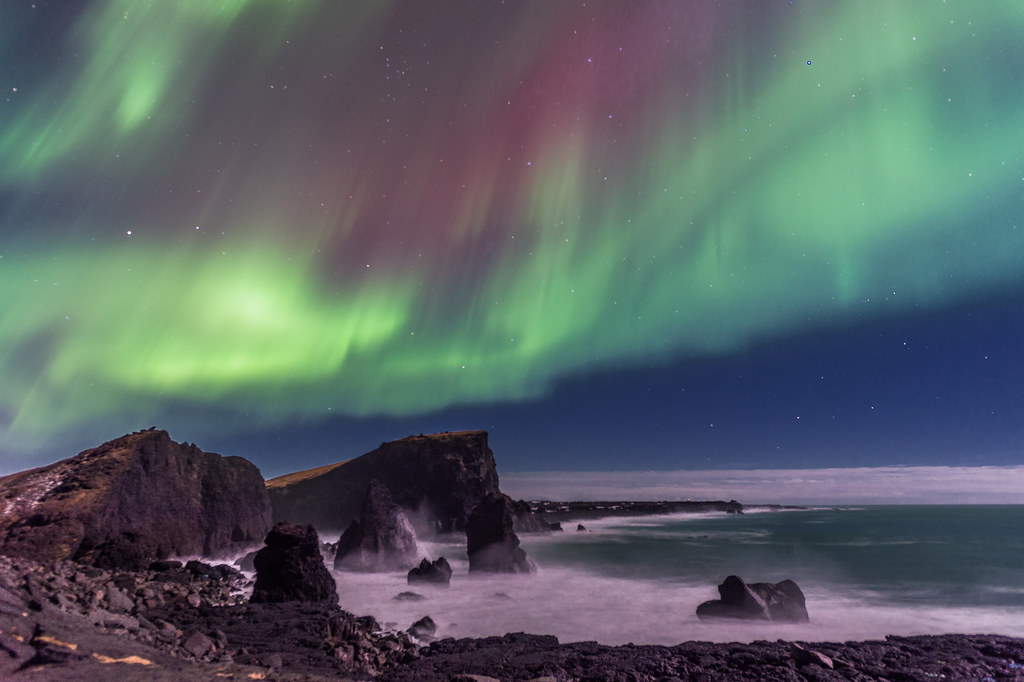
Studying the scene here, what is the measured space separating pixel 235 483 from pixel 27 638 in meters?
36.2

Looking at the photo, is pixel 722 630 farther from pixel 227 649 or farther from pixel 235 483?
pixel 235 483

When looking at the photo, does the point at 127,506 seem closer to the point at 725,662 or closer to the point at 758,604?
the point at 725,662

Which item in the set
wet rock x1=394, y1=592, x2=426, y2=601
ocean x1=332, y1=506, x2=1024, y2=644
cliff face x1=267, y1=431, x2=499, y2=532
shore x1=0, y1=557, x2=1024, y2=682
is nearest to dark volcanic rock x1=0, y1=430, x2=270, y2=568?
shore x1=0, y1=557, x2=1024, y2=682

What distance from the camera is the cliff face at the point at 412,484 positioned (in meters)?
73.9

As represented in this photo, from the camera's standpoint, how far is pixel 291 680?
31.9 ft

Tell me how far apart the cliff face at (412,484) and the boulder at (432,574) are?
39663 mm

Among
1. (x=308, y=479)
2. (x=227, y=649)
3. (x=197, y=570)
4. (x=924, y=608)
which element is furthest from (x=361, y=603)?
(x=308, y=479)

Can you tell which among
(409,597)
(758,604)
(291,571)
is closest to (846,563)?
(758,604)

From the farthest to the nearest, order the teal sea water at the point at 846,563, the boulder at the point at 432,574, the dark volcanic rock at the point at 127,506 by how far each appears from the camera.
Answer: the teal sea water at the point at 846,563 → the boulder at the point at 432,574 → the dark volcanic rock at the point at 127,506

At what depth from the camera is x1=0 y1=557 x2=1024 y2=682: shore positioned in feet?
32.1

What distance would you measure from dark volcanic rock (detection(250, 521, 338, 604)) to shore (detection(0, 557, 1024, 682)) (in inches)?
114

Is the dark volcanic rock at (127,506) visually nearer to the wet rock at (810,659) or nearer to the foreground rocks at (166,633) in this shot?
the foreground rocks at (166,633)

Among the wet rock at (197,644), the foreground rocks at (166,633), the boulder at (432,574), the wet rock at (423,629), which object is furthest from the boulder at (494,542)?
the wet rock at (197,644)

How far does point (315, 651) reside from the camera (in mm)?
14945
